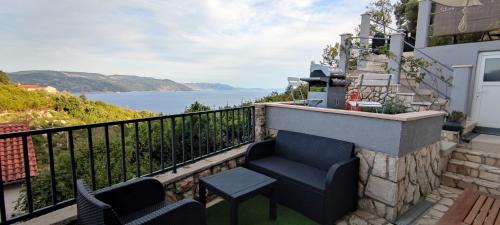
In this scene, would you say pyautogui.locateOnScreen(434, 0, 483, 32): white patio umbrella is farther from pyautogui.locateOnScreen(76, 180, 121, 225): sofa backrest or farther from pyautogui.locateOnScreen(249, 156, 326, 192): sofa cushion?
pyautogui.locateOnScreen(76, 180, 121, 225): sofa backrest

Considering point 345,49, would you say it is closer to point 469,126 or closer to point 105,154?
point 469,126

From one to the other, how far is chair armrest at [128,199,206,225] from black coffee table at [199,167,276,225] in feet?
1.51

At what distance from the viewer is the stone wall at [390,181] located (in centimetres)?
273

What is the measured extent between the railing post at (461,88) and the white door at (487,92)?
25cm

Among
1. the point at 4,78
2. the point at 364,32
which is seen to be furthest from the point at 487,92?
the point at 4,78

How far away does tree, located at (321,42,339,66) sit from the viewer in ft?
29.3

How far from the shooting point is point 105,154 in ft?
10.3

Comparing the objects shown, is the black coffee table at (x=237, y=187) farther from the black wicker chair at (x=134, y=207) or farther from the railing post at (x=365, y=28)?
the railing post at (x=365, y=28)

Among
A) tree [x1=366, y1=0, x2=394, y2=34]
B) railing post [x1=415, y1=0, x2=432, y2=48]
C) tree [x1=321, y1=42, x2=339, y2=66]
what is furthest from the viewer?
tree [x1=366, y1=0, x2=394, y2=34]

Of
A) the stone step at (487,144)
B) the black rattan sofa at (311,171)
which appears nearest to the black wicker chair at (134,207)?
the black rattan sofa at (311,171)

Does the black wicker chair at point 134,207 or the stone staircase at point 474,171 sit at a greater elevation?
the black wicker chair at point 134,207

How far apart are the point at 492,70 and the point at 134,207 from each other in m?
7.36

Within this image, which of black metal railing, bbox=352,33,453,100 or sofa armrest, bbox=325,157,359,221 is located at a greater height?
black metal railing, bbox=352,33,453,100

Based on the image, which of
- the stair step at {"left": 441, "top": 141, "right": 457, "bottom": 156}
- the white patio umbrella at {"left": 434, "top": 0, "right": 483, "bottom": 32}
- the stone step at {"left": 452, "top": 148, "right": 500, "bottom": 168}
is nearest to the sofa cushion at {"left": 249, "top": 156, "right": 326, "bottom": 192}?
the stair step at {"left": 441, "top": 141, "right": 457, "bottom": 156}
